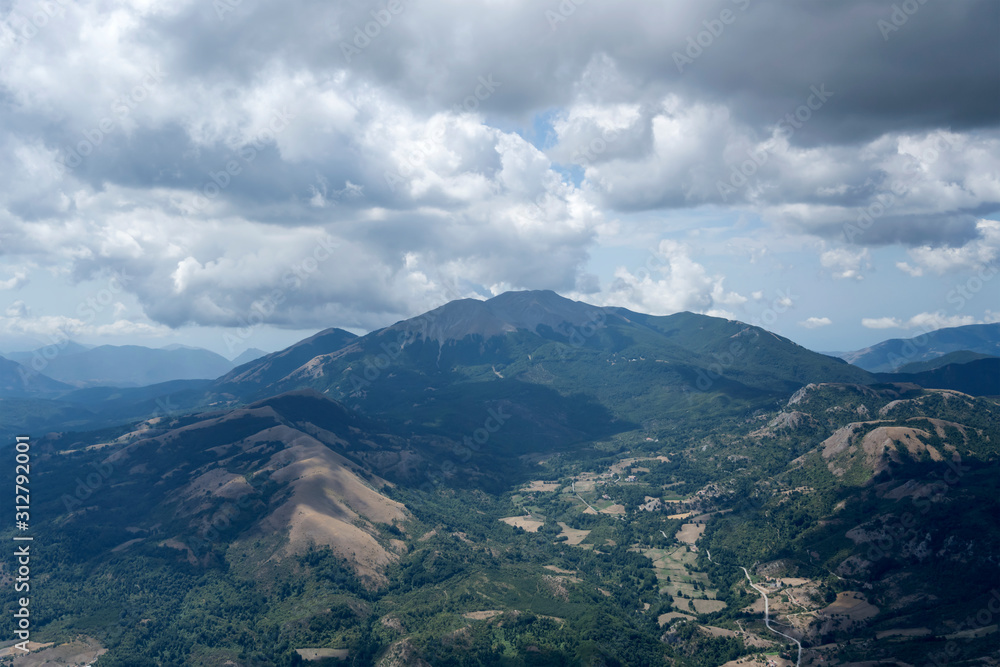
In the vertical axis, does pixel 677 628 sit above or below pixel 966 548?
below

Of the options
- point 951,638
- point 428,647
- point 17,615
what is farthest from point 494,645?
point 17,615

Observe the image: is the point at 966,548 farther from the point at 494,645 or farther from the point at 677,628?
the point at 494,645

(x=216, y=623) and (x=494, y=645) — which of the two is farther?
(x=216, y=623)

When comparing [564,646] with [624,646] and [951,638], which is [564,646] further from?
[951,638]

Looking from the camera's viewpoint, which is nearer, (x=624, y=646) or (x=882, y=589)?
(x=624, y=646)

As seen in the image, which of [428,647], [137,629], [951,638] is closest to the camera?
[951,638]

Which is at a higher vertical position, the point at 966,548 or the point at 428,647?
the point at 966,548

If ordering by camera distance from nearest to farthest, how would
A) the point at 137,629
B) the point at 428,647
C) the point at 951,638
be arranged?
the point at 951,638
the point at 428,647
the point at 137,629

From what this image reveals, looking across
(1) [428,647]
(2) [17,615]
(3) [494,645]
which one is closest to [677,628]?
(3) [494,645]
